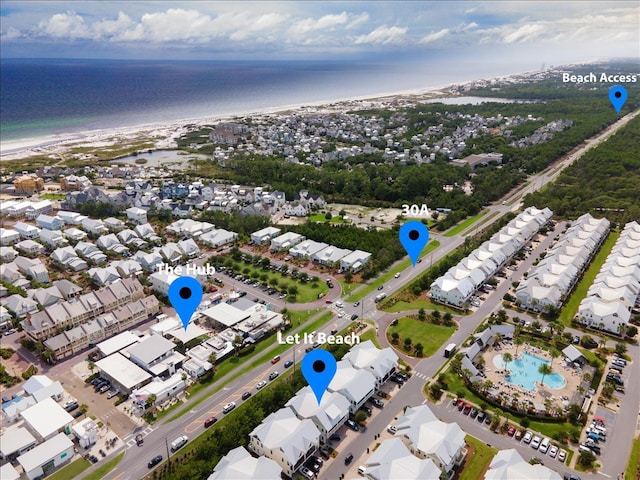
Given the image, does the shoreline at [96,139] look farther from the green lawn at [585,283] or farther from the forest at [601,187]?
the green lawn at [585,283]

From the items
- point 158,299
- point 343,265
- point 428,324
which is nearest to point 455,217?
point 343,265

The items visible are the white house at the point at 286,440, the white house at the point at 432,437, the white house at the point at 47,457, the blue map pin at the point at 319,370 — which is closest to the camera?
the white house at the point at 432,437

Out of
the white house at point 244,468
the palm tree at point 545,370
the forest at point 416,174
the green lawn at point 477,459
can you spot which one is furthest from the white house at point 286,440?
the forest at point 416,174

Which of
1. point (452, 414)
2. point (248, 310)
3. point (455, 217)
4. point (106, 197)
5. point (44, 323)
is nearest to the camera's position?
point (452, 414)

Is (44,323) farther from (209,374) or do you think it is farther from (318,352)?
(318,352)

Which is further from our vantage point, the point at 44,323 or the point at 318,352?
the point at 44,323

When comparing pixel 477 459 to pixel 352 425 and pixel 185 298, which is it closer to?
pixel 352 425

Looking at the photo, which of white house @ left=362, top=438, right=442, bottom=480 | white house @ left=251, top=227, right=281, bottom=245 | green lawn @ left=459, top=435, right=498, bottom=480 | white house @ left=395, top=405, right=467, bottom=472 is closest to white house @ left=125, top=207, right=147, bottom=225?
white house @ left=251, top=227, right=281, bottom=245
